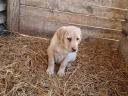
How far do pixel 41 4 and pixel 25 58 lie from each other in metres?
0.92

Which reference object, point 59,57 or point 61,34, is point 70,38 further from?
point 59,57

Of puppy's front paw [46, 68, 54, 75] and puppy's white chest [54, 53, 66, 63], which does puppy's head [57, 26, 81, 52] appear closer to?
puppy's white chest [54, 53, 66, 63]

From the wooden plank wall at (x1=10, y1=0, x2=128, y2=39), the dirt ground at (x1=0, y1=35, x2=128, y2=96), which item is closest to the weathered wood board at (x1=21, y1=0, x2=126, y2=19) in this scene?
the wooden plank wall at (x1=10, y1=0, x2=128, y2=39)

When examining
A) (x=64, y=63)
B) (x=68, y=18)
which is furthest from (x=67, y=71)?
(x=68, y=18)

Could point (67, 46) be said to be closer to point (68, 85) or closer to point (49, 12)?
point (68, 85)

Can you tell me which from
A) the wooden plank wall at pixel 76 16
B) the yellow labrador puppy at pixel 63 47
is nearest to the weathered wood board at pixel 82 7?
the wooden plank wall at pixel 76 16

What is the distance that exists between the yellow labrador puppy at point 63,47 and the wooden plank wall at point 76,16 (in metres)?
0.75

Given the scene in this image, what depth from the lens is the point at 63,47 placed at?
3559 millimetres

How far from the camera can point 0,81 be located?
3320mm

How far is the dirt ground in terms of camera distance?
130 inches

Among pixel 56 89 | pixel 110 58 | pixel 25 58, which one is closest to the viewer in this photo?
pixel 56 89

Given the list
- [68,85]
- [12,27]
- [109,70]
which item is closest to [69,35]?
[68,85]

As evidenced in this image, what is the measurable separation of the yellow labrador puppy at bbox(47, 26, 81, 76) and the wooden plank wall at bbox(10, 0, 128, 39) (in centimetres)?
75

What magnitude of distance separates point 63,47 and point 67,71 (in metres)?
0.37
